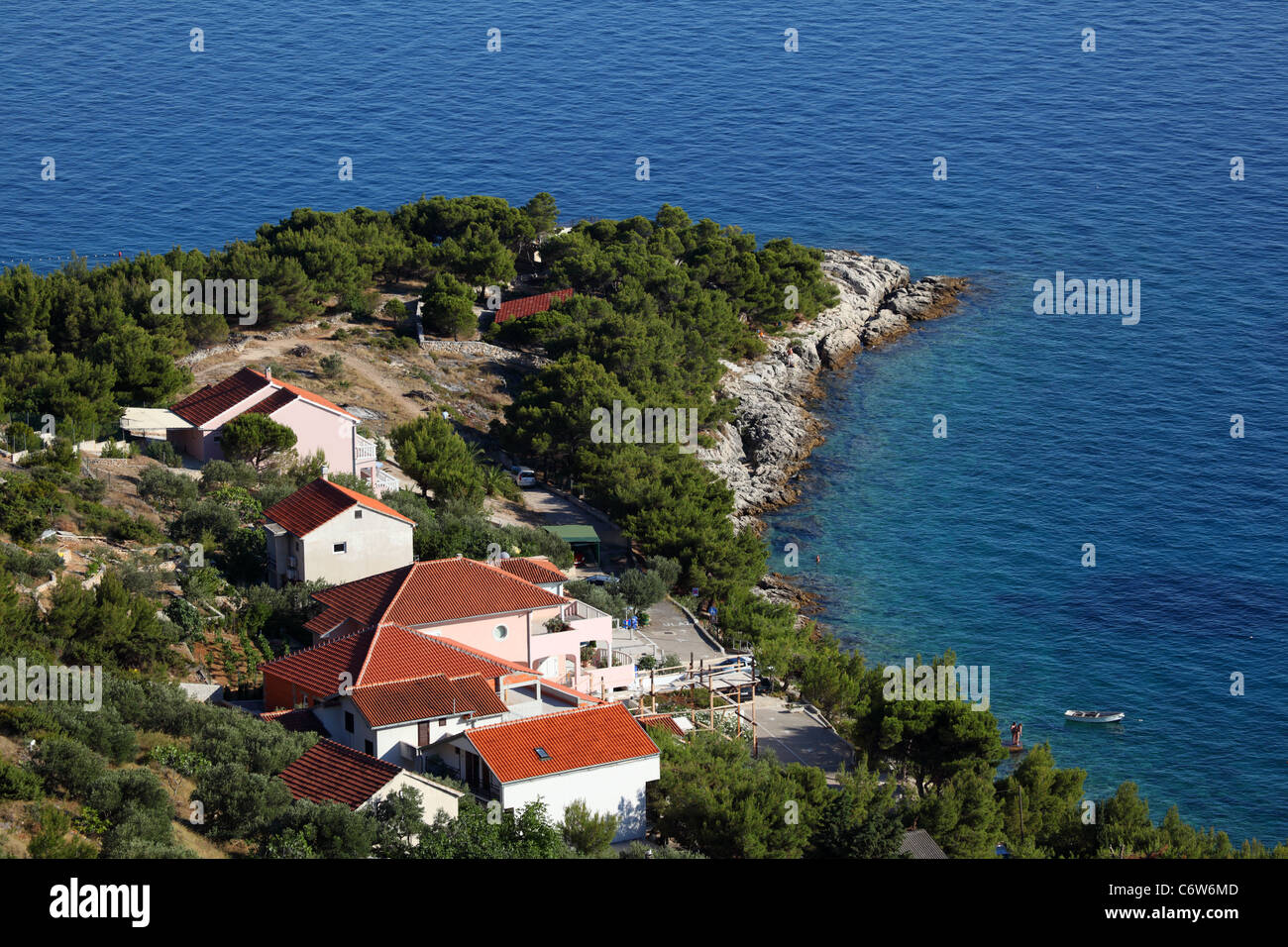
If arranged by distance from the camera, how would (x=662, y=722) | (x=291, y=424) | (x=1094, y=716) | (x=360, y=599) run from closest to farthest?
(x=662, y=722) → (x=360, y=599) → (x=1094, y=716) → (x=291, y=424)

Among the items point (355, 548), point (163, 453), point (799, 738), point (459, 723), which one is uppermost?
point (163, 453)

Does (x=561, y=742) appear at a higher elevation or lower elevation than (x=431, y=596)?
lower

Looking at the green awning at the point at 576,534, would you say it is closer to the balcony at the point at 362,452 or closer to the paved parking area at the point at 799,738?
the balcony at the point at 362,452

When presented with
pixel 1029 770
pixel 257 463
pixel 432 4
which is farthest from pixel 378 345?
pixel 432 4

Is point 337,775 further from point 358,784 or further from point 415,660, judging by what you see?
point 415,660

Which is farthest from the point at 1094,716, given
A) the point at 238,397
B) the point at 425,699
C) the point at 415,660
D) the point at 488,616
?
the point at 238,397

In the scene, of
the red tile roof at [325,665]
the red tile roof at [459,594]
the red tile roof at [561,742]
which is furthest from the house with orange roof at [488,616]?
the red tile roof at [561,742]
